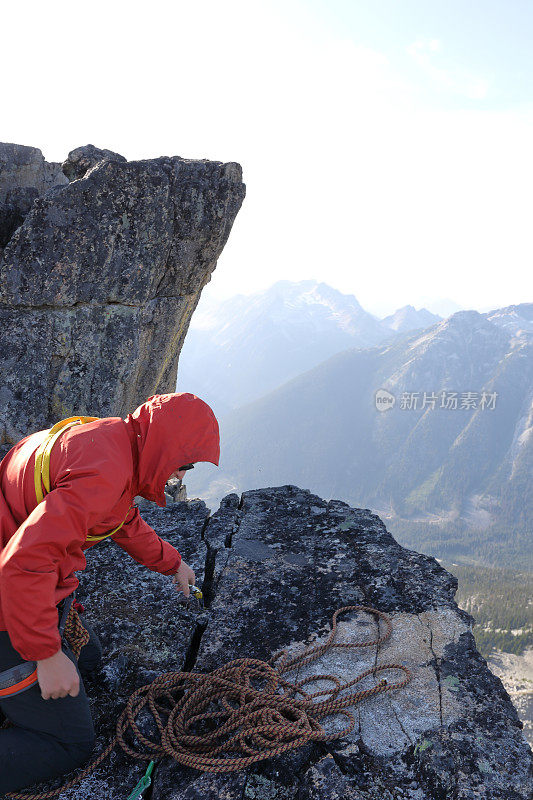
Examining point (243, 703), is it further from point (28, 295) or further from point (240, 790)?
point (28, 295)

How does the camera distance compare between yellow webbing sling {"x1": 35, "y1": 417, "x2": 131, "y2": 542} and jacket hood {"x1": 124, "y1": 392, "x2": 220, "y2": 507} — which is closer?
yellow webbing sling {"x1": 35, "y1": 417, "x2": 131, "y2": 542}

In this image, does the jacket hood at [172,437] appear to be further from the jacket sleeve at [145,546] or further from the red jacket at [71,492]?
the jacket sleeve at [145,546]

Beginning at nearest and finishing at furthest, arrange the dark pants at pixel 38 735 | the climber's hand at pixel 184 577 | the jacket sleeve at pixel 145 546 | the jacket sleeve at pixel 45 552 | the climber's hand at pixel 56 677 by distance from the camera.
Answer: the jacket sleeve at pixel 45 552 → the climber's hand at pixel 56 677 → the dark pants at pixel 38 735 → the jacket sleeve at pixel 145 546 → the climber's hand at pixel 184 577

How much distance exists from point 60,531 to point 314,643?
310 centimetres

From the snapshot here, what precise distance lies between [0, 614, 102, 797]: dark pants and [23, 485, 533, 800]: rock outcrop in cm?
26

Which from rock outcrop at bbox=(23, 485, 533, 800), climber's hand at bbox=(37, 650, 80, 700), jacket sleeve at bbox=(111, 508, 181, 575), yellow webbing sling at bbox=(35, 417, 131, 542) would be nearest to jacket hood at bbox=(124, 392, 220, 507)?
yellow webbing sling at bbox=(35, 417, 131, 542)

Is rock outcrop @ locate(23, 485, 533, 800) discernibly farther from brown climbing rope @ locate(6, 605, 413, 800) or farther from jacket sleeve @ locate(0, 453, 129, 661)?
jacket sleeve @ locate(0, 453, 129, 661)

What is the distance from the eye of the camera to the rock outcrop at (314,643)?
380cm

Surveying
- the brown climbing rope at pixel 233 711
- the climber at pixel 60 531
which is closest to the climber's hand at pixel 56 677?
the climber at pixel 60 531

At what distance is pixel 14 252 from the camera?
9.95m

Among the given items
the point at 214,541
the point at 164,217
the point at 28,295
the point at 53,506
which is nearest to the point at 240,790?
the point at 53,506

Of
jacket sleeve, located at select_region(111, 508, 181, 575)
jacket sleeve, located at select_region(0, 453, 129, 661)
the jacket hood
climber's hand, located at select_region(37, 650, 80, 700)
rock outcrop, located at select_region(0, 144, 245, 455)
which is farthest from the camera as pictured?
rock outcrop, located at select_region(0, 144, 245, 455)

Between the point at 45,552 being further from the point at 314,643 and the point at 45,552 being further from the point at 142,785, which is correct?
the point at 314,643

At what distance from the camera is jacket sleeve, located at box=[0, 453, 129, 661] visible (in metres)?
3.15
